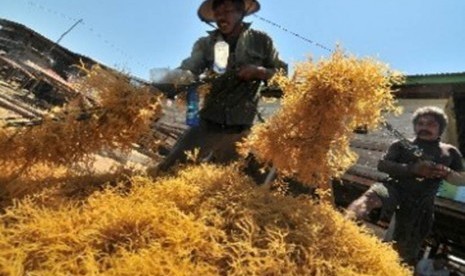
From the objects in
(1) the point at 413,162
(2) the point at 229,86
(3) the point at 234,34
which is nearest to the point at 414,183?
(1) the point at 413,162

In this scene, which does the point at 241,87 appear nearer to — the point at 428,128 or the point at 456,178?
the point at 428,128

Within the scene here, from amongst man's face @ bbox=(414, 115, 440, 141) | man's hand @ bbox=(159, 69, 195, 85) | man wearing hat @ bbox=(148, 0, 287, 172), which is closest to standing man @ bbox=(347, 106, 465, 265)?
man's face @ bbox=(414, 115, 440, 141)

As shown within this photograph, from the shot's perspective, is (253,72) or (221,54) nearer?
(253,72)

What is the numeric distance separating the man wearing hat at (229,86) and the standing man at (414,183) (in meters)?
1.94

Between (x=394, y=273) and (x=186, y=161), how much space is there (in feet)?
7.50

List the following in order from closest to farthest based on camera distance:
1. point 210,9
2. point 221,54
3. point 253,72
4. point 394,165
A: point 253,72
point 221,54
point 210,9
point 394,165

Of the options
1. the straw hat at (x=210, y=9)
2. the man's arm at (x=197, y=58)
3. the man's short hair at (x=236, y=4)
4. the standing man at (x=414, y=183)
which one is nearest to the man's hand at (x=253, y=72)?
the man's arm at (x=197, y=58)

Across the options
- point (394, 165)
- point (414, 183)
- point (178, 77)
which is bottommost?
point (414, 183)

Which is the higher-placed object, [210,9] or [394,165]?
[210,9]

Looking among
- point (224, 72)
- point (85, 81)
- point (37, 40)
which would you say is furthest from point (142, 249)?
point (37, 40)

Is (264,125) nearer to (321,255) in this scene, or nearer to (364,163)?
(321,255)

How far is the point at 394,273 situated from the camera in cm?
340

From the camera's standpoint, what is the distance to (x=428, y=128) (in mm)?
6676

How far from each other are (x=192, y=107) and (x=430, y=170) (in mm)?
3061
